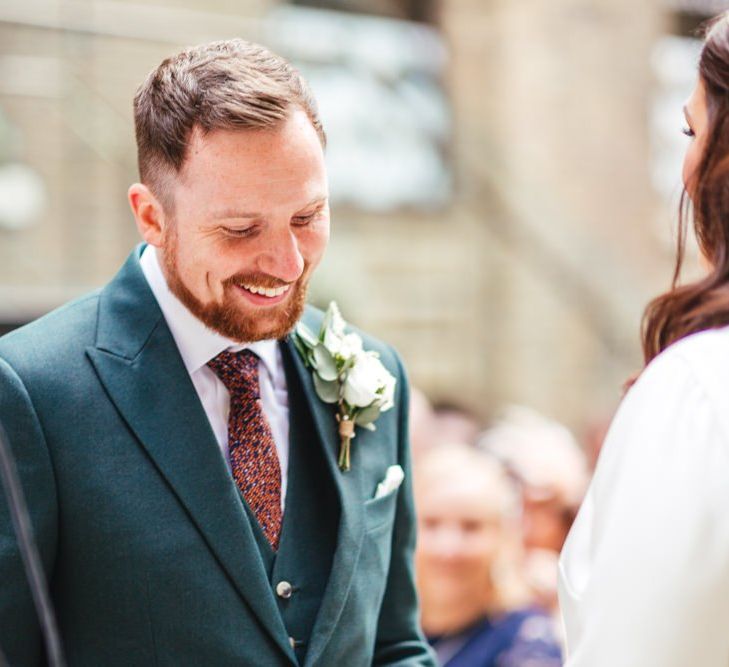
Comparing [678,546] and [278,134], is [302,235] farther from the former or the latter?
[678,546]

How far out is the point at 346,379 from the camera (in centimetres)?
223

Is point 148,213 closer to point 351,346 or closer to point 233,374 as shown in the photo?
point 233,374

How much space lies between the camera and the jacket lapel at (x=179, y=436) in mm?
1979

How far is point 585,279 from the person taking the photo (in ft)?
29.4

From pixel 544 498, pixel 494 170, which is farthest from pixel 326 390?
pixel 494 170

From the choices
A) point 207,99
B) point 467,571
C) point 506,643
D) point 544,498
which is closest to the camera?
point 207,99

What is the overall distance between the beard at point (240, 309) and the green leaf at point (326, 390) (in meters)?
0.18

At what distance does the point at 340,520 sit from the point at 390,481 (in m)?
0.18

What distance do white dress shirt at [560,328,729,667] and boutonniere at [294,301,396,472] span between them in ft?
2.16

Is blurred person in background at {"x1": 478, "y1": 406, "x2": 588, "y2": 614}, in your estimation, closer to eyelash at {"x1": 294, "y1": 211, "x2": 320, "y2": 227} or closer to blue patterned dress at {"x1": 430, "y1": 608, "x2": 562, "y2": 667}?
blue patterned dress at {"x1": 430, "y1": 608, "x2": 562, "y2": 667}

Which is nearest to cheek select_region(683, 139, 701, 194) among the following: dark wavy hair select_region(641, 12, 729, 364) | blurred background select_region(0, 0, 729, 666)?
dark wavy hair select_region(641, 12, 729, 364)

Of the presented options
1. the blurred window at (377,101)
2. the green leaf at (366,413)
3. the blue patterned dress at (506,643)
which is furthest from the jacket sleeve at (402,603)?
the blurred window at (377,101)

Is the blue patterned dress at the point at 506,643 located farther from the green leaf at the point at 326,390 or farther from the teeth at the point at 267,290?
the teeth at the point at 267,290

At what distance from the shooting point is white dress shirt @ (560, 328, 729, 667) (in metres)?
1.54
